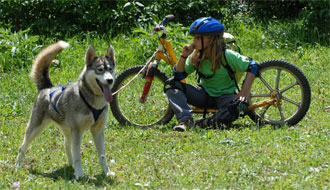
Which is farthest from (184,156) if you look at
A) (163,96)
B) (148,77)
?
(163,96)

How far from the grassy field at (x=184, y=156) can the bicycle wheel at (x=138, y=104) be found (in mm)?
171

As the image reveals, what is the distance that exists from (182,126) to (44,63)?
1.76m

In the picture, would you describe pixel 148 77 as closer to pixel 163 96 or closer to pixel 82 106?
pixel 163 96

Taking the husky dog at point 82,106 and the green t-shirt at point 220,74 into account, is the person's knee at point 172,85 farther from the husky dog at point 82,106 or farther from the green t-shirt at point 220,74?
the husky dog at point 82,106

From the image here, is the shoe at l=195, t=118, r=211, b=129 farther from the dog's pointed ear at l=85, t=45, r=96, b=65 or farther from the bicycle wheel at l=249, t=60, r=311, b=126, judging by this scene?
the dog's pointed ear at l=85, t=45, r=96, b=65

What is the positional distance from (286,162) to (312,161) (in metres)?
0.23

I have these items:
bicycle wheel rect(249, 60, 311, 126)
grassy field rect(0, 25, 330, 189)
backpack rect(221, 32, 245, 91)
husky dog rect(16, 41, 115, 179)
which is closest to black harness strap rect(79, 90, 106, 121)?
husky dog rect(16, 41, 115, 179)

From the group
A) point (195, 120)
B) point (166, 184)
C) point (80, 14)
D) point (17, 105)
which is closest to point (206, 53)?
point (195, 120)

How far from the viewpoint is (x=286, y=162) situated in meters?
5.20

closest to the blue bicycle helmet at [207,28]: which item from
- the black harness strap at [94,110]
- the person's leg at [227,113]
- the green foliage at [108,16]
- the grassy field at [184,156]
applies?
the person's leg at [227,113]

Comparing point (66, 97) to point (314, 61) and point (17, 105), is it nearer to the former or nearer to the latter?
point (17, 105)

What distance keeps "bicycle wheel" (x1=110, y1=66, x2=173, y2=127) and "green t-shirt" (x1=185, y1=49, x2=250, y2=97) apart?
0.52 meters

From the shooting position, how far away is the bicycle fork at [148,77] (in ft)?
22.4

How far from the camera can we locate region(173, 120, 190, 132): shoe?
6428 millimetres
